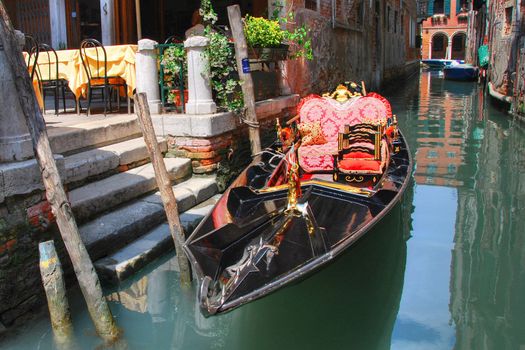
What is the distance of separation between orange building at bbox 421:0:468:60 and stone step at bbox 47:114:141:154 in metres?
37.6

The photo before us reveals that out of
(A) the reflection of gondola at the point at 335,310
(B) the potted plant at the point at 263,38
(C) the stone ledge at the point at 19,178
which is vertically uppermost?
(B) the potted plant at the point at 263,38

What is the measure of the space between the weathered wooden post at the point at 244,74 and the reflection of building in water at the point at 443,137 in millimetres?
2095

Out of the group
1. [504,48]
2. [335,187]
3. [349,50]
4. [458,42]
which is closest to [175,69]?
[335,187]

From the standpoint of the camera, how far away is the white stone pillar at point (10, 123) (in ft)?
9.76

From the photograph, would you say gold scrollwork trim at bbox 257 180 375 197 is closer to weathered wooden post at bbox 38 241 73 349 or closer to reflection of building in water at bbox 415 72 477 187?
weathered wooden post at bbox 38 241 73 349

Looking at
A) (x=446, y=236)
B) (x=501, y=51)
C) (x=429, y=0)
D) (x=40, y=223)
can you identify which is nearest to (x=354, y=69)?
(x=501, y=51)

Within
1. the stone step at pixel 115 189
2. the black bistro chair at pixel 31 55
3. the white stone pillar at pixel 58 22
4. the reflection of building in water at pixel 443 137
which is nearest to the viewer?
the stone step at pixel 115 189

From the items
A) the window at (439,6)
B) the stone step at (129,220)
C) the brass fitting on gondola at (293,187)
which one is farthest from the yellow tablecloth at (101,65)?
the window at (439,6)

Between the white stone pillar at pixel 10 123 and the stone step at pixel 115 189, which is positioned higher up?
the white stone pillar at pixel 10 123

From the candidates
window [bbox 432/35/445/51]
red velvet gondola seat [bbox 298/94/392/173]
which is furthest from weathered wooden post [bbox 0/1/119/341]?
window [bbox 432/35/445/51]

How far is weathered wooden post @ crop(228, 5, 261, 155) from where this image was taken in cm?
516

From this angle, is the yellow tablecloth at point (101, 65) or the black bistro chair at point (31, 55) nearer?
the black bistro chair at point (31, 55)

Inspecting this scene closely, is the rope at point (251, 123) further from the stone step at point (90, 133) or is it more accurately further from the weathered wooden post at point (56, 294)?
the weathered wooden post at point (56, 294)

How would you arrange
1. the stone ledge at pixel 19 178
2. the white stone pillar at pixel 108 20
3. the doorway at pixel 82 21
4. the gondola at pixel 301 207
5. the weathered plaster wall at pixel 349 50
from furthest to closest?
the weathered plaster wall at pixel 349 50, the doorway at pixel 82 21, the white stone pillar at pixel 108 20, the stone ledge at pixel 19 178, the gondola at pixel 301 207
